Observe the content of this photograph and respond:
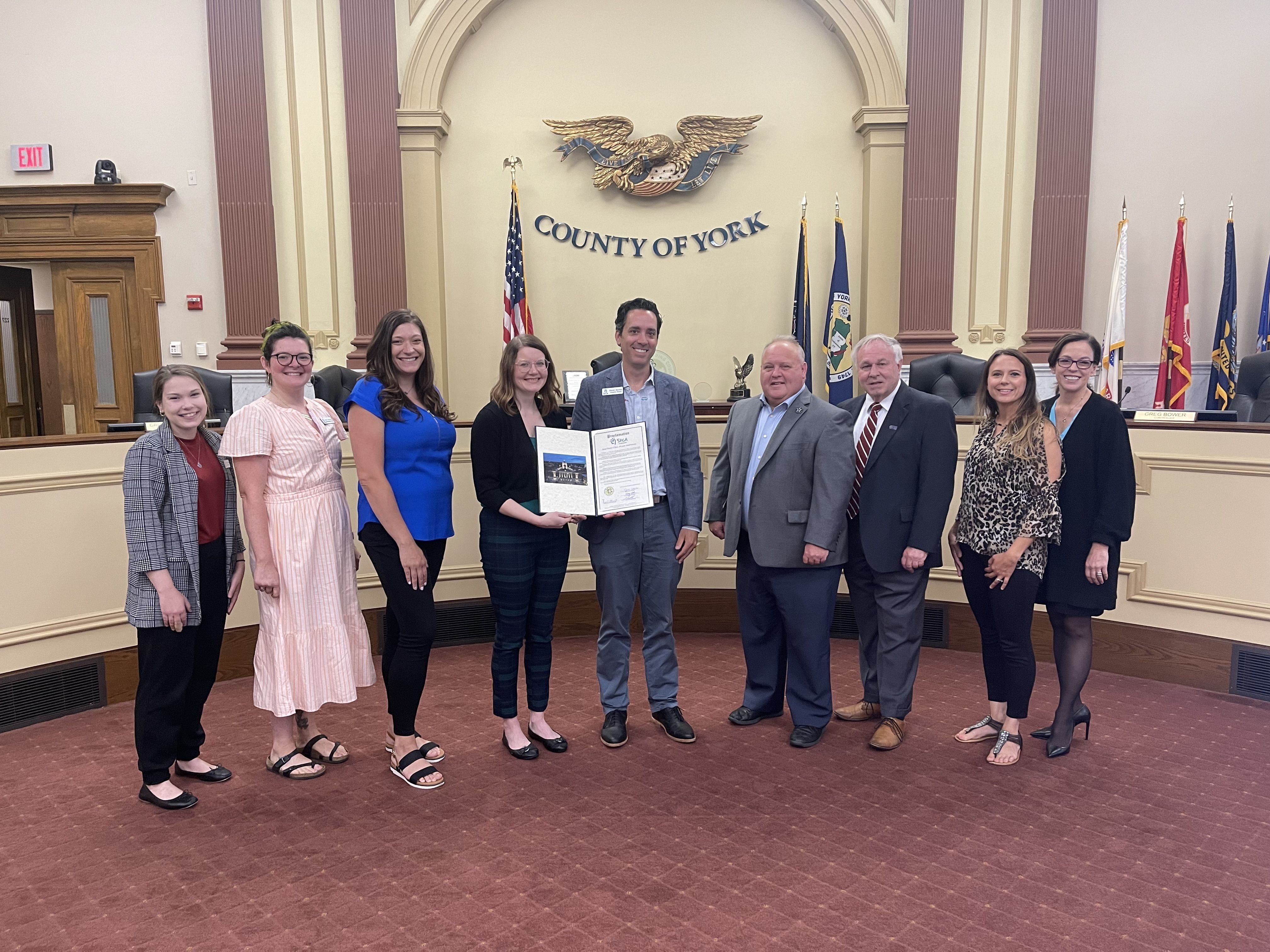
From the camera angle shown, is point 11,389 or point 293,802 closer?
point 293,802

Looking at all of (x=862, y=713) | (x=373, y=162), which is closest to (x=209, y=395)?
(x=373, y=162)

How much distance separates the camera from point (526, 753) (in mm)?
2830

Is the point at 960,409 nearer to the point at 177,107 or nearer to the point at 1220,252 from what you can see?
the point at 1220,252

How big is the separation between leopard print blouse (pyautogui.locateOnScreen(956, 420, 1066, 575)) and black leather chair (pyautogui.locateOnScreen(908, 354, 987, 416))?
8.35ft

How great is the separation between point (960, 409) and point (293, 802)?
432cm

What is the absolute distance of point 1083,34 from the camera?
5598 millimetres

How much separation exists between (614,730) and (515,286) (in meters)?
3.79

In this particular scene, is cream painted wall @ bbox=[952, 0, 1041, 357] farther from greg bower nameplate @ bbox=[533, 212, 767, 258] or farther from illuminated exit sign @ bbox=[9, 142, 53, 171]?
illuminated exit sign @ bbox=[9, 142, 53, 171]

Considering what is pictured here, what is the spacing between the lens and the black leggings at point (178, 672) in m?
2.44

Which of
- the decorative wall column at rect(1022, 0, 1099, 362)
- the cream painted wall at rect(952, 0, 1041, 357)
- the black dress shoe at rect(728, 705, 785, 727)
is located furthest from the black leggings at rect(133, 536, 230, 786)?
the decorative wall column at rect(1022, 0, 1099, 362)

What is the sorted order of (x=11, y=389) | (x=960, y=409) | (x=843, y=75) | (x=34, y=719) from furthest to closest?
1. (x=11, y=389)
2. (x=843, y=75)
3. (x=960, y=409)
4. (x=34, y=719)

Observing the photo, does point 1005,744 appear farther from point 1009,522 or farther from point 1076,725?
point 1009,522

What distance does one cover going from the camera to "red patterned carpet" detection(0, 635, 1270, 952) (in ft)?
6.28

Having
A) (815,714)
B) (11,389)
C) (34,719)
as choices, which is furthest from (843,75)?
(11,389)
